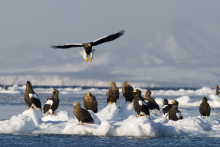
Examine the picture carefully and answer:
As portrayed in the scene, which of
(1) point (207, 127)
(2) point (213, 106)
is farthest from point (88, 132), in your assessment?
(2) point (213, 106)

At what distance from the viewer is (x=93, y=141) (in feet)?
38.7

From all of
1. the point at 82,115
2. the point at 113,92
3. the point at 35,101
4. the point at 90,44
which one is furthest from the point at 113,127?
the point at 90,44

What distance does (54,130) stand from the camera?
1380cm

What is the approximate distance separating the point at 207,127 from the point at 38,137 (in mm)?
6738

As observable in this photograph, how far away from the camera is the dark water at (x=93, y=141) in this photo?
1141 centimetres

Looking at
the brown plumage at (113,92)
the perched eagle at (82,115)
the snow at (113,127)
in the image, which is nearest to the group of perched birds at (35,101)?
the snow at (113,127)

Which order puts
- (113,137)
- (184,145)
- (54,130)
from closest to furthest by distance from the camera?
1. (184,145)
2. (113,137)
3. (54,130)

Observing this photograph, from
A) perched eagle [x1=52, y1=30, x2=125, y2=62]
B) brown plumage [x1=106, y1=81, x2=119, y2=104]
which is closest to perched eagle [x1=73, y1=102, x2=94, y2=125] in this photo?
brown plumage [x1=106, y1=81, x2=119, y2=104]

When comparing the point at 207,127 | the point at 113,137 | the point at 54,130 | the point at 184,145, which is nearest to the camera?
the point at 184,145

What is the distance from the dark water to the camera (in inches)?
449

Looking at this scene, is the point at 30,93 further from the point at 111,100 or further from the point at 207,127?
the point at 207,127

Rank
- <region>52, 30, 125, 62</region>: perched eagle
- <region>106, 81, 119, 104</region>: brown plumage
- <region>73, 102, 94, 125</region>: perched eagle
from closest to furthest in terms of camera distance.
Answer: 1. <region>73, 102, 94, 125</region>: perched eagle
2. <region>52, 30, 125, 62</region>: perched eagle
3. <region>106, 81, 119, 104</region>: brown plumage

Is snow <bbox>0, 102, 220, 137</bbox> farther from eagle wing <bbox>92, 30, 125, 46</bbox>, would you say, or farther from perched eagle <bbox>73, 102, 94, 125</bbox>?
eagle wing <bbox>92, 30, 125, 46</bbox>

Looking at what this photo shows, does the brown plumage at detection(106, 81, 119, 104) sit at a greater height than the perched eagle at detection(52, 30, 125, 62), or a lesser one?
lesser
